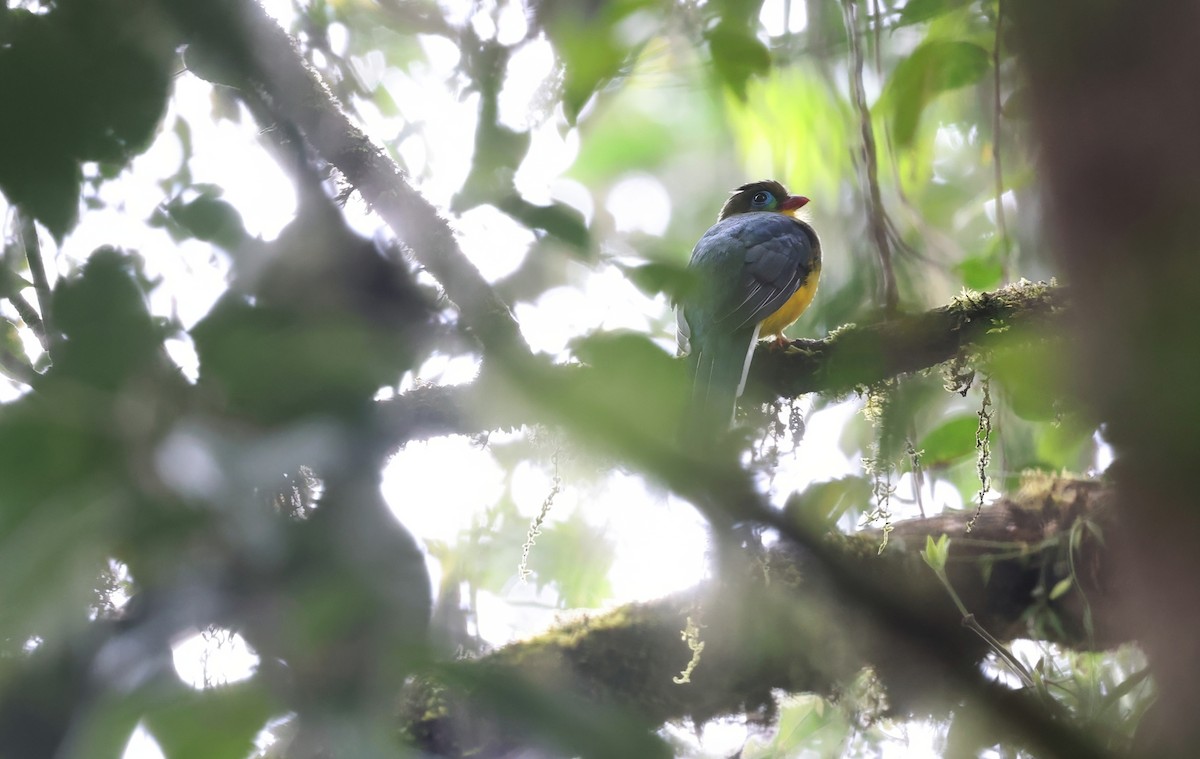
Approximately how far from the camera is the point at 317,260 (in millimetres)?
427

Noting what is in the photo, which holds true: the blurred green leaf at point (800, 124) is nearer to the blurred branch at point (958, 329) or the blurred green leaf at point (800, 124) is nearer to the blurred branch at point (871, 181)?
the blurred branch at point (871, 181)

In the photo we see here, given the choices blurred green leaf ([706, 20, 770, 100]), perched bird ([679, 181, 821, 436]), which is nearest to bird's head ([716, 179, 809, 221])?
perched bird ([679, 181, 821, 436])

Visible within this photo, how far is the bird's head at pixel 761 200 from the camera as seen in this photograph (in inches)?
172

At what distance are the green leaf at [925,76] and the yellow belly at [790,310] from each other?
61.8 inches

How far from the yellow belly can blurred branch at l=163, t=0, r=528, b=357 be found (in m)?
2.91

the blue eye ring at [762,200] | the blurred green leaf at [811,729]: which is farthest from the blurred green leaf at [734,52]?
the blue eye ring at [762,200]

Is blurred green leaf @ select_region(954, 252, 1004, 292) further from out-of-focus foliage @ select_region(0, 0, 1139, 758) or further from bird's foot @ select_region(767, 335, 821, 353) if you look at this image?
out-of-focus foliage @ select_region(0, 0, 1139, 758)

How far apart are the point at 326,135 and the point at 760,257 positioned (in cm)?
307

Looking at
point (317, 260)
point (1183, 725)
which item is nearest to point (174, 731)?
point (317, 260)

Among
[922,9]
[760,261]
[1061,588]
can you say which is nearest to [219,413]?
[922,9]

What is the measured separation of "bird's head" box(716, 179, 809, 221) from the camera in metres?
4.36

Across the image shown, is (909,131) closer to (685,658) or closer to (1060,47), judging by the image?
(1060,47)

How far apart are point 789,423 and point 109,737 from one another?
7.49ft

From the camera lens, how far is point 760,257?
3.44 m
